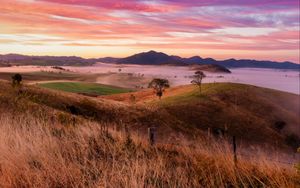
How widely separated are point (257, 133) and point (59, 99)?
5135 cm

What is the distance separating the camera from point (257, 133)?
10075cm

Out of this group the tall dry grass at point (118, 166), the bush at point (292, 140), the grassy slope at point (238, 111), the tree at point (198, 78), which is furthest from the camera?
the tree at point (198, 78)

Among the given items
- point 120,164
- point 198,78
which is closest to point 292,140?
point 198,78

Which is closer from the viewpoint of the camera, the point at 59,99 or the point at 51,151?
the point at 51,151

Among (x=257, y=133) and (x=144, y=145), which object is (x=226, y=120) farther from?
(x=144, y=145)

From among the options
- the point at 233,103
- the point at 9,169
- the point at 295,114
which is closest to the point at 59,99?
the point at 233,103

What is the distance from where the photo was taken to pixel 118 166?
739 cm

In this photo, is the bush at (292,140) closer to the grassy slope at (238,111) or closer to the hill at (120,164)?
the grassy slope at (238,111)

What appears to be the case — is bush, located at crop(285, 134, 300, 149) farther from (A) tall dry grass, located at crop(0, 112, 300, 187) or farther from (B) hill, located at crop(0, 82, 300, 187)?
(A) tall dry grass, located at crop(0, 112, 300, 187)

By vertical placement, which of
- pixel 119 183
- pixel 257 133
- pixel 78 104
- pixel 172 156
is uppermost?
pixel 119 183

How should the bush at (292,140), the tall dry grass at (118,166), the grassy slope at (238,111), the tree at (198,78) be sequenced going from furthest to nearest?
the tree at (198,78)
the bush at (292,140)
the grassy slope at (238,111)
the tall dry grass at (118,166)

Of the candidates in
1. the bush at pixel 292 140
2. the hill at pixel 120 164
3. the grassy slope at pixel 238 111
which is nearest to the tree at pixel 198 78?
the grassy slope at pixel 238 111

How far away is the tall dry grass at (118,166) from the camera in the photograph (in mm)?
6664

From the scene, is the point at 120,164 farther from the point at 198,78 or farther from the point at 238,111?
the point at 198,78
